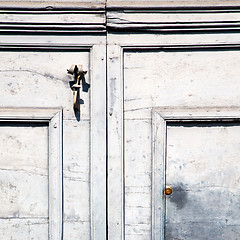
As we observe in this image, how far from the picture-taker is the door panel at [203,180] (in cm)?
124

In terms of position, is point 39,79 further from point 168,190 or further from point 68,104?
point 168,190

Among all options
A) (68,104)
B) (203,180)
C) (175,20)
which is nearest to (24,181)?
(68,104)

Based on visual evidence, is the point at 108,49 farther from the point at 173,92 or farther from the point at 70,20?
the point at 173,92

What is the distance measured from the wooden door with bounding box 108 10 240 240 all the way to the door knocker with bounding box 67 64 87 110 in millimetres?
109

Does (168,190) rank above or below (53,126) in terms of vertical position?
below

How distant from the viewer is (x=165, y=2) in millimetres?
1190

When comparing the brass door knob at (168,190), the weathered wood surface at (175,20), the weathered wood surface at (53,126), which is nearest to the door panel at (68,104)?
the weathered wood surface at (53,126)

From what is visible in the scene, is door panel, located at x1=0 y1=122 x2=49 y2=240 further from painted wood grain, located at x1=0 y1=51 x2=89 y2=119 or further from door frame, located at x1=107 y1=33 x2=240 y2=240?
door frame, located at x1=107 y1=33 x2=240 y2=240

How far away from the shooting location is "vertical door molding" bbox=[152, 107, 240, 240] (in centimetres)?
121

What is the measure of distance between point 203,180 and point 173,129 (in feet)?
0.78

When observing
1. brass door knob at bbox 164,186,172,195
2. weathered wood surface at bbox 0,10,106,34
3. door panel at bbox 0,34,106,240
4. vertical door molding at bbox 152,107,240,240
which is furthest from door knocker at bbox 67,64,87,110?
brass door knob at bbox 164,186,172,195

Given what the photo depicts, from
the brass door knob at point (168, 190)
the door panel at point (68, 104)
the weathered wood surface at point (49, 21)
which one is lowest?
the brass door knob at point (168, 190)

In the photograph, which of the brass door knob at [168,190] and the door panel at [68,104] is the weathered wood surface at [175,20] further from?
the brass door knob at [168,190]

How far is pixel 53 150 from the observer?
1.23m
